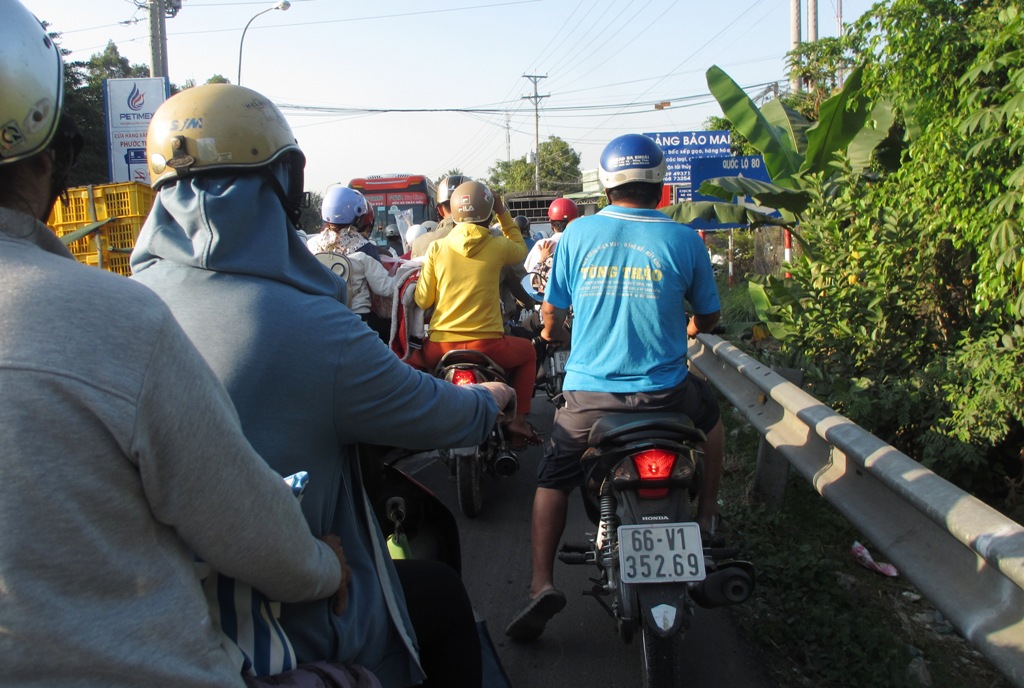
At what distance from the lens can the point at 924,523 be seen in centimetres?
291

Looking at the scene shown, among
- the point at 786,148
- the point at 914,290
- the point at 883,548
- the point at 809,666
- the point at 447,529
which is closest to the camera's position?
the point at 447,529

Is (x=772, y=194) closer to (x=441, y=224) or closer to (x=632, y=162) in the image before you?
(x=441, y=224)

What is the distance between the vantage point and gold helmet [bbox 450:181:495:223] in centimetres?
595

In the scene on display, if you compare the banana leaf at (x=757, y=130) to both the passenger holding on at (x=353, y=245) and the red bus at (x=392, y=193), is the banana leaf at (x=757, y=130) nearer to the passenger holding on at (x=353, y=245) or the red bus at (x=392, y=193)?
the passenger holding on at (x=353, y=245)

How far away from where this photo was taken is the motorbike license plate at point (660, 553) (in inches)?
121

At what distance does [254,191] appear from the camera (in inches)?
72.3

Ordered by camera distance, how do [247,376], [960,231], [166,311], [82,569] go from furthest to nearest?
[960,231] → [247,376] → [166,311] → [82,569]

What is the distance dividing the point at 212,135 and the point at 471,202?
418 centimetres

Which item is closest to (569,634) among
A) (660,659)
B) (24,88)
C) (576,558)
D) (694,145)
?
(576,558)

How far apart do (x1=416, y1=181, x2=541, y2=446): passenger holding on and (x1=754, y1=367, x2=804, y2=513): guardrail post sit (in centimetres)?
154

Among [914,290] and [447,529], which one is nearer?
[447,529]

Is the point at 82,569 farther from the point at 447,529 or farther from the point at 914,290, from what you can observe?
the point at 914,290

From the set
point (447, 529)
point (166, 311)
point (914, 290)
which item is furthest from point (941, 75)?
point (166, 311)

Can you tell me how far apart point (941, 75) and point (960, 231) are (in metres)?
0.93
